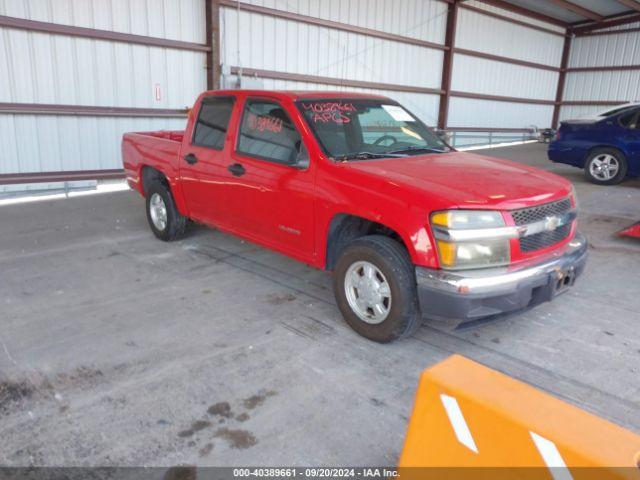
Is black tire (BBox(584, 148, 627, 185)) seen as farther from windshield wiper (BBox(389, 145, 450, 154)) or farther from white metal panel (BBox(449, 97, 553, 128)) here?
white metal panel (BBox(449, 97, 553, 128))

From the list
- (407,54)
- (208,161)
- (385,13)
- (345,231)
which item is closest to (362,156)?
(345,231)

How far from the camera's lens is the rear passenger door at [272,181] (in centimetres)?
407

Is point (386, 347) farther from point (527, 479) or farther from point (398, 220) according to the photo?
point (527, 479)

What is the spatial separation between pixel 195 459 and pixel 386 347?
1587 millimetres

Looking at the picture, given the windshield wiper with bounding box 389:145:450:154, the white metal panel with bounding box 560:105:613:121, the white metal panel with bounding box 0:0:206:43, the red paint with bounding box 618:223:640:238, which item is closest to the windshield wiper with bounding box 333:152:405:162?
the windshield wiper with bounding box 389:145:450:154

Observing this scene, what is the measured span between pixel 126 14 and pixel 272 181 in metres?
7.17

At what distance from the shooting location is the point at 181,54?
1057 centimetres

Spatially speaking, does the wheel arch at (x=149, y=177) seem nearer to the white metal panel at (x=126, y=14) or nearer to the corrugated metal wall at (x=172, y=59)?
the corrugated metal wall at (x=172, y=59)

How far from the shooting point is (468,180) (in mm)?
3566

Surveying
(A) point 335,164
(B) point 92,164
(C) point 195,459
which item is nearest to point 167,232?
(A) point 335,164

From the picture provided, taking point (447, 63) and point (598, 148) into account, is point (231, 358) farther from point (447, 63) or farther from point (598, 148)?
point (447, 63)

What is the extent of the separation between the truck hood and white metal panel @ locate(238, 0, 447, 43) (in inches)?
346

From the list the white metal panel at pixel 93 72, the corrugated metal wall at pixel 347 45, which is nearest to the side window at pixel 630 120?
the corrugated metal wall at pixel 347 45

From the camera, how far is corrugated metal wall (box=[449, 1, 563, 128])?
56.2 feet
